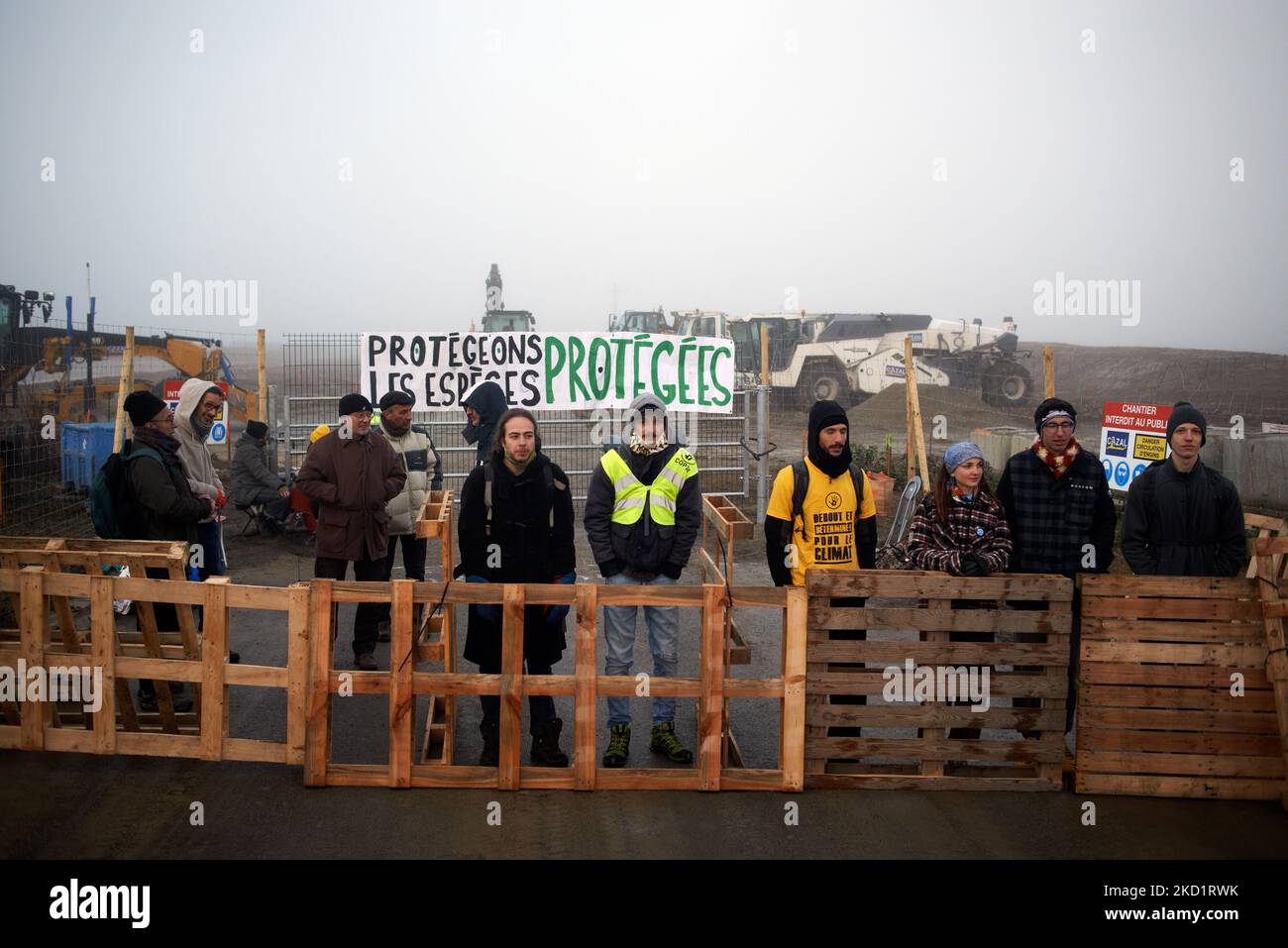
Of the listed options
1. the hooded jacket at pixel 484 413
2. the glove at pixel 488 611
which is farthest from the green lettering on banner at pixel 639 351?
the glove at pixel 488 611

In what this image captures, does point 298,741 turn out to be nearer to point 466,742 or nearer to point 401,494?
point 466,742

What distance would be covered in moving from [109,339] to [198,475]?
13696 millimetres

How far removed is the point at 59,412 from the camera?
663 inches

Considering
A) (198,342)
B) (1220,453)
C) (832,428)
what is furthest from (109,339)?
(1220,453)

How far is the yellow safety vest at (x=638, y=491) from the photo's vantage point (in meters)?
5.67

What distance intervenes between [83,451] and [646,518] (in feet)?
37.9

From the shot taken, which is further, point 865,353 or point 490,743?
point 865,353

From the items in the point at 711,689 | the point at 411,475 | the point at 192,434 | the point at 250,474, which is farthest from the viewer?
the point at 250,474

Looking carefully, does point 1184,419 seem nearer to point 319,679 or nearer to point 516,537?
point 516,537

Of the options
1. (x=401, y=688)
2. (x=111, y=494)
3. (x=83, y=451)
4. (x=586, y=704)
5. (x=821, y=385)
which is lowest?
(x=586, y=704)

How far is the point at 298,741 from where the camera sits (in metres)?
5.12

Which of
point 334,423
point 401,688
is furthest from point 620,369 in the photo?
point 401,688

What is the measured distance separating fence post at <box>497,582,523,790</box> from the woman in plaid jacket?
218 centimetres

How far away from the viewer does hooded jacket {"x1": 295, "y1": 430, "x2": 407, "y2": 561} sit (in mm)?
6871
